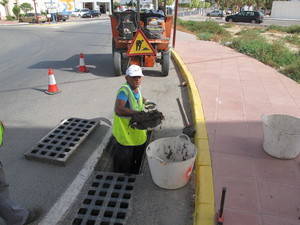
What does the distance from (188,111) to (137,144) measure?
2.46m

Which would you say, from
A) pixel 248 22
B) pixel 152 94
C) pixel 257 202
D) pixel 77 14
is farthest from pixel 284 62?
pixel 77 14

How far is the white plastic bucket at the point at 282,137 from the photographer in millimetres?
3719

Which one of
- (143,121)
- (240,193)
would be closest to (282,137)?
(240,193)

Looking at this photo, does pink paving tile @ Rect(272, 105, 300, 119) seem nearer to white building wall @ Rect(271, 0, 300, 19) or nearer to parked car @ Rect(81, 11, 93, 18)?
white building wall @ Rect(271, 0, 300, 19)

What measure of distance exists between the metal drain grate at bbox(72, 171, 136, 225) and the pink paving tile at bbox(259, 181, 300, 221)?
1583mm

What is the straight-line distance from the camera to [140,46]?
6996 millimetres

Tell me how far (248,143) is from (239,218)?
1695 millimetres

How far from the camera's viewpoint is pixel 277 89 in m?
6.98

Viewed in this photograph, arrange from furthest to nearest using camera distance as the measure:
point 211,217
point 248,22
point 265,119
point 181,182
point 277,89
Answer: point 248,22 < point 277,89 < point 265,119 < point 181,182 < point 211,217

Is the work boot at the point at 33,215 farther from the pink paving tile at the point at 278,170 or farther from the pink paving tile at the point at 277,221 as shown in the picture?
the pink paving tile at the point at 278,170

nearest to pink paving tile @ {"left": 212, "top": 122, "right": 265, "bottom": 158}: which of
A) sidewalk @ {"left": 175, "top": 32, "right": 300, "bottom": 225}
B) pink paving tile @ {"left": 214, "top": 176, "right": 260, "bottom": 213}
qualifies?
sidewalk @ {"left": 175, "top": 32, "right": 300, "bottom": 225}

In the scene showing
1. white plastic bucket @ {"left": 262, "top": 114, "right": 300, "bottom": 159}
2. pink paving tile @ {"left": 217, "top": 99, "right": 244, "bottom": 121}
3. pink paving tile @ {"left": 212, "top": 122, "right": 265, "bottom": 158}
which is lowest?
pink paving tile @ {"left": 212, "top": 122, "right": 265, "bottom": 158}

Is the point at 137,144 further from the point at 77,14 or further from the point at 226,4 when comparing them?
the point at 226,4

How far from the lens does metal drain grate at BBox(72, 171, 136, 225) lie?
303 centimetres
